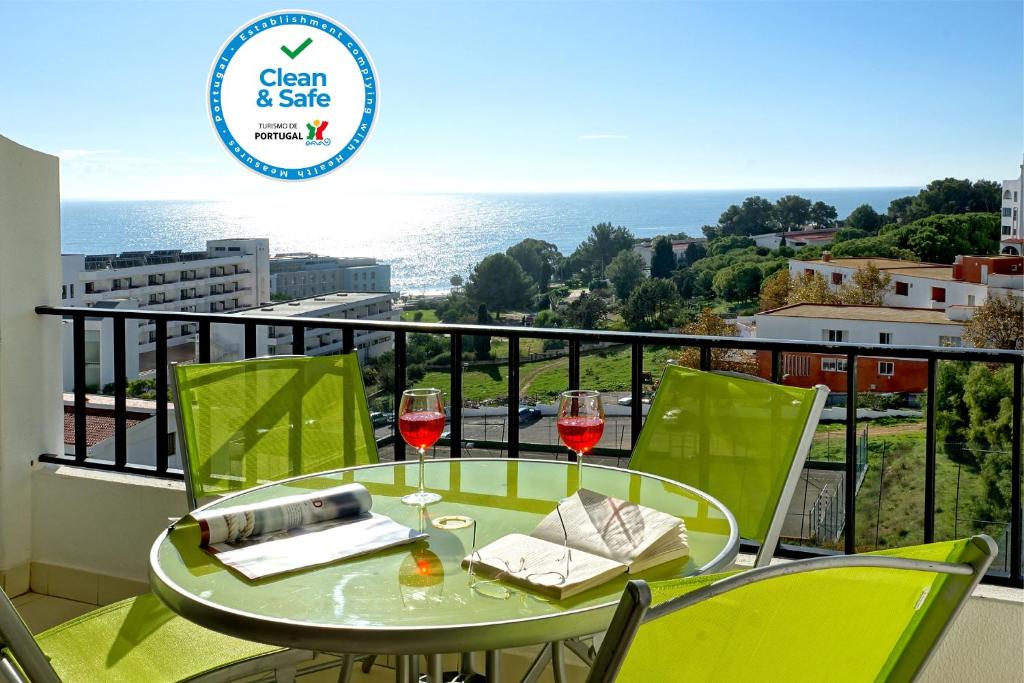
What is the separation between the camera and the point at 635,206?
3553 cm

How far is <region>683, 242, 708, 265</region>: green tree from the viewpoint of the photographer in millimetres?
29016

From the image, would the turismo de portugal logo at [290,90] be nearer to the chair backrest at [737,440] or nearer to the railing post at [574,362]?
the railing post at [574,362]

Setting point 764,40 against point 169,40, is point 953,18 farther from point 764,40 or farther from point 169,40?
point 169,40

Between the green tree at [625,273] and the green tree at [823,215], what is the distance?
263 inches

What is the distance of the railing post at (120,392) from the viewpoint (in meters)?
2.90

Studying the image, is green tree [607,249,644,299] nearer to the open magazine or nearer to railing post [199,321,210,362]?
railing post [199,321,210,362]

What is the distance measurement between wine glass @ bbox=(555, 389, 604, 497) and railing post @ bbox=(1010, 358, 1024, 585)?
40.1 inches

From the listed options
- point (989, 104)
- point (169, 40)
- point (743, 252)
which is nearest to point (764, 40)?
point (989, 104)

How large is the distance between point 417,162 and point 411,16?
7.66 metres

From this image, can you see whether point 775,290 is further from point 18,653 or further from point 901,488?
point 18,653

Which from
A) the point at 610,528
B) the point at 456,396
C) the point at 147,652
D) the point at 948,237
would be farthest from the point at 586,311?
the point at 610,528

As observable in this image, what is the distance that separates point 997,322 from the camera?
27.8m

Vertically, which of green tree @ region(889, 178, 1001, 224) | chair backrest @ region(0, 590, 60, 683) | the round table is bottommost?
chair backrest @ region(0, 590, 60, 683)

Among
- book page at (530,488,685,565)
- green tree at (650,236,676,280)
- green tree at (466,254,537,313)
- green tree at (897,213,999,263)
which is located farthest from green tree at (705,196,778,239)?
book page at (530,488,685,565)
